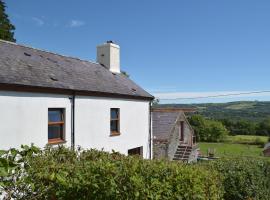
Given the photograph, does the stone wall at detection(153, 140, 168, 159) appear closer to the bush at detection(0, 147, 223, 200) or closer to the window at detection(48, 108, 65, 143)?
the window at detection(48, 108, 65, 143)

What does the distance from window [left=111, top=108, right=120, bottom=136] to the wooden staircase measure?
1186 cm

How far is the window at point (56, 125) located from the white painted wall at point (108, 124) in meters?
0.86

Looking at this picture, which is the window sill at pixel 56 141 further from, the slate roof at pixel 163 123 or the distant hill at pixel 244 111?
the distant hill at pixel 244 111

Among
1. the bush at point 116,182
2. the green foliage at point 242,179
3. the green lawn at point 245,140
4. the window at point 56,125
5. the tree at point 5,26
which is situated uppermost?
the tree at point 5,26

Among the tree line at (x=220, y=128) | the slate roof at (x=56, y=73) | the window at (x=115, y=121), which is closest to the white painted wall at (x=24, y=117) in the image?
the slate roof at (x=56, y=73)

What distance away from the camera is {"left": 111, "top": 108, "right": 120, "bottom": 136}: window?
18.0 meters

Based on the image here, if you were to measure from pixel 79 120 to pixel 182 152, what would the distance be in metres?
17.0

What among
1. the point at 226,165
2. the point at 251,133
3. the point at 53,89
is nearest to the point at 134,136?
the point at 53,89

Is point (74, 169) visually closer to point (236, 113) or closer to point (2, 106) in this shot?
point (2, 106)

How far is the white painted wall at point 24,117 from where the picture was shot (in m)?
11.3

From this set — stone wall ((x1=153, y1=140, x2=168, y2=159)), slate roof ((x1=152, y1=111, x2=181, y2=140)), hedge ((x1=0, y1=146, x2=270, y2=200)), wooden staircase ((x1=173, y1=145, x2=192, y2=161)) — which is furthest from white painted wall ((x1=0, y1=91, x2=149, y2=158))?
wooden staircase ((x1=173, y1=145, x2=192, y2=161))

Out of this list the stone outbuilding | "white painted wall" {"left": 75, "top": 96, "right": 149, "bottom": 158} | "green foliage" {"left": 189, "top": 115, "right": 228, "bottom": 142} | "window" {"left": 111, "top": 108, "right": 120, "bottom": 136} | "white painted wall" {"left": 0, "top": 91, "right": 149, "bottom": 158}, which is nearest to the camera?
"white painted wall" {"left": 0, "top": 91, "right": 149, "bottom": 158}

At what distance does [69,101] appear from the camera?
14.4 m

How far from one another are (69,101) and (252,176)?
813 cm
